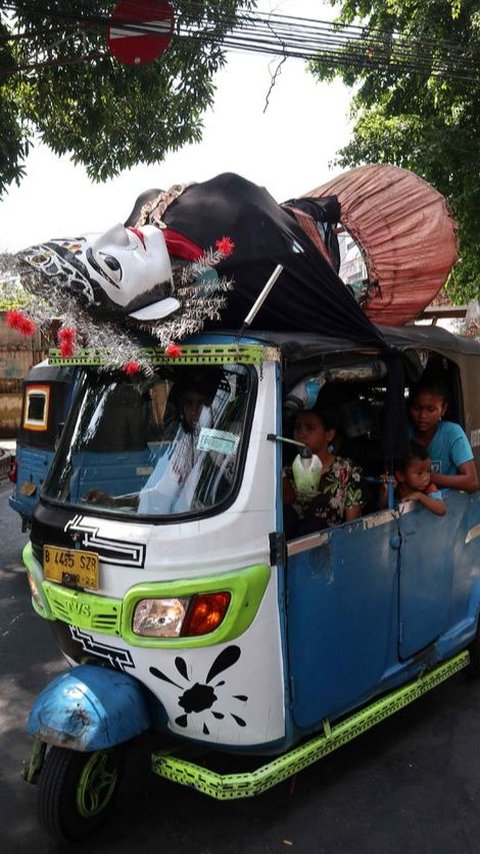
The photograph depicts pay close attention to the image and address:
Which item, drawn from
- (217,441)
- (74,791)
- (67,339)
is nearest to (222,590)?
(217,441)

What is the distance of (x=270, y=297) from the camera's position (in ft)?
10.0

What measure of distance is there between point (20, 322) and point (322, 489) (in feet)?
4.97

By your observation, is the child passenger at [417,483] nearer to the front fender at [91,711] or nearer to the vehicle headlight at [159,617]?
the vehicle headlight at [159,617]

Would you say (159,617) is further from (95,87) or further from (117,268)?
(95,87)

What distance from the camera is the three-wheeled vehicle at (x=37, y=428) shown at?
24.5 ft

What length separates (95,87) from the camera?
28.6 feet

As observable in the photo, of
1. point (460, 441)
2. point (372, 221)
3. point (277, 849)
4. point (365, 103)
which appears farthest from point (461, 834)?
point (365, 103)

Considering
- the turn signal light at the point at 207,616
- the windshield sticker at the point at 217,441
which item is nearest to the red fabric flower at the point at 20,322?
the windshield sticker at the point at 217,441

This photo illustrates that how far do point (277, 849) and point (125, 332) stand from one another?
2103 mm

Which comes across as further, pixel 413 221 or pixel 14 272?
pixel 413 221

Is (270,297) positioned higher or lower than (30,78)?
lower

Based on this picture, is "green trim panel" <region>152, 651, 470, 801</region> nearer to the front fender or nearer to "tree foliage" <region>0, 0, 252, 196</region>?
the front fender

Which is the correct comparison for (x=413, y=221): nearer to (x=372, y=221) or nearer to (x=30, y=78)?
(x=372, y=221)

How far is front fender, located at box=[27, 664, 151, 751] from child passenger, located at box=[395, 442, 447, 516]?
167 cm
